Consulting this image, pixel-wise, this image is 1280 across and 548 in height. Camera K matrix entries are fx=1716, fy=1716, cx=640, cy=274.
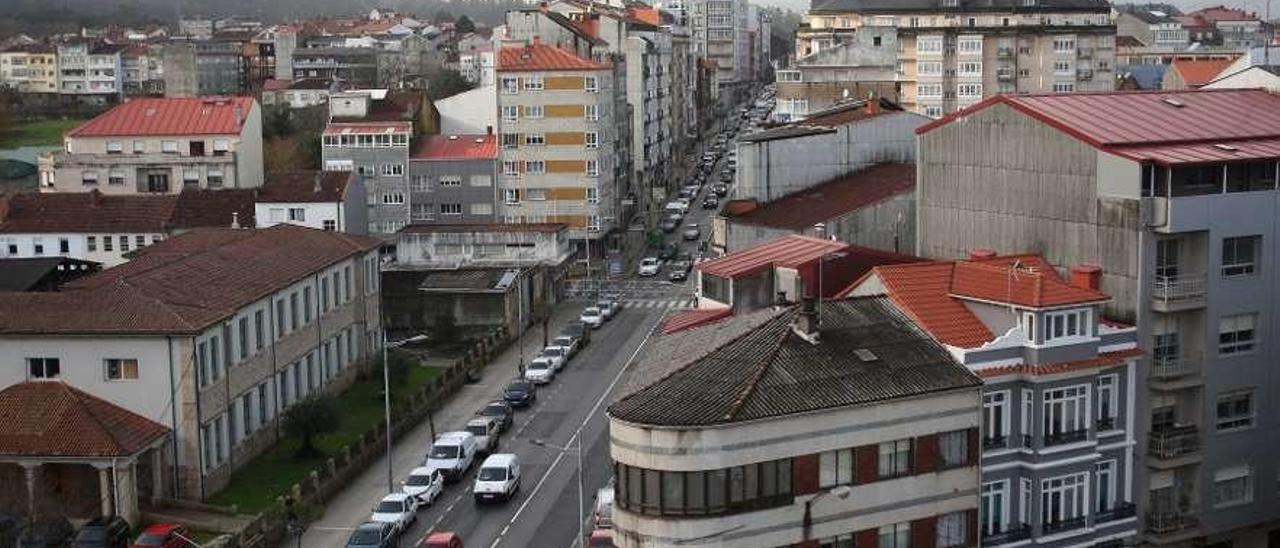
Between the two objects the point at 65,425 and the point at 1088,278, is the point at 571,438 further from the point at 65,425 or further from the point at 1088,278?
the point at 1088,278

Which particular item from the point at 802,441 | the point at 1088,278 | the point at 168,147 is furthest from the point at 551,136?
the point at 802,441

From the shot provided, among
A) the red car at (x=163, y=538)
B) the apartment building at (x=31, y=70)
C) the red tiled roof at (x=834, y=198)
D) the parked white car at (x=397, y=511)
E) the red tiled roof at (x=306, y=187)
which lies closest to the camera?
the red car at (x=163, y=538)

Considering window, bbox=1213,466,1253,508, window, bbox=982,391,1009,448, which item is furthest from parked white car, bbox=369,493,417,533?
window, bbox=1213,466,1253,508

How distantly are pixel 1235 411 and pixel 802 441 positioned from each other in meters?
12.6

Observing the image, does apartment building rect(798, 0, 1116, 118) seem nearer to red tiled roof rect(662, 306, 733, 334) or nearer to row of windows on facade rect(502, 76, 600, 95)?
row of windows on facade rect(502, 76, 600, 95)

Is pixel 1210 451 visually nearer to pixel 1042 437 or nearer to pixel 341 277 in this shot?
pixel 1042 437

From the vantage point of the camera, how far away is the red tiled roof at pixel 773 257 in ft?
133

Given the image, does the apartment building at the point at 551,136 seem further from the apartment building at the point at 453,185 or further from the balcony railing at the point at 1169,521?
the balcony railing at the point at 1169,521

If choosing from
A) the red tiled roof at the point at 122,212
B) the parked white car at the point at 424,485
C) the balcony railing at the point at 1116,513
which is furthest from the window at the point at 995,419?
the red tiled roof at the point at 122,212

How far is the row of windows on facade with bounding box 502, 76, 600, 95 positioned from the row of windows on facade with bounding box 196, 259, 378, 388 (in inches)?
989

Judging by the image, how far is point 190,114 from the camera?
91188 millimetres

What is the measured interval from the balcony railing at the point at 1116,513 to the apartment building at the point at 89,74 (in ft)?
500

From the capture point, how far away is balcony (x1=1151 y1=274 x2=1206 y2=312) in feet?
118

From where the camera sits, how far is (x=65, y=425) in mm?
42219
